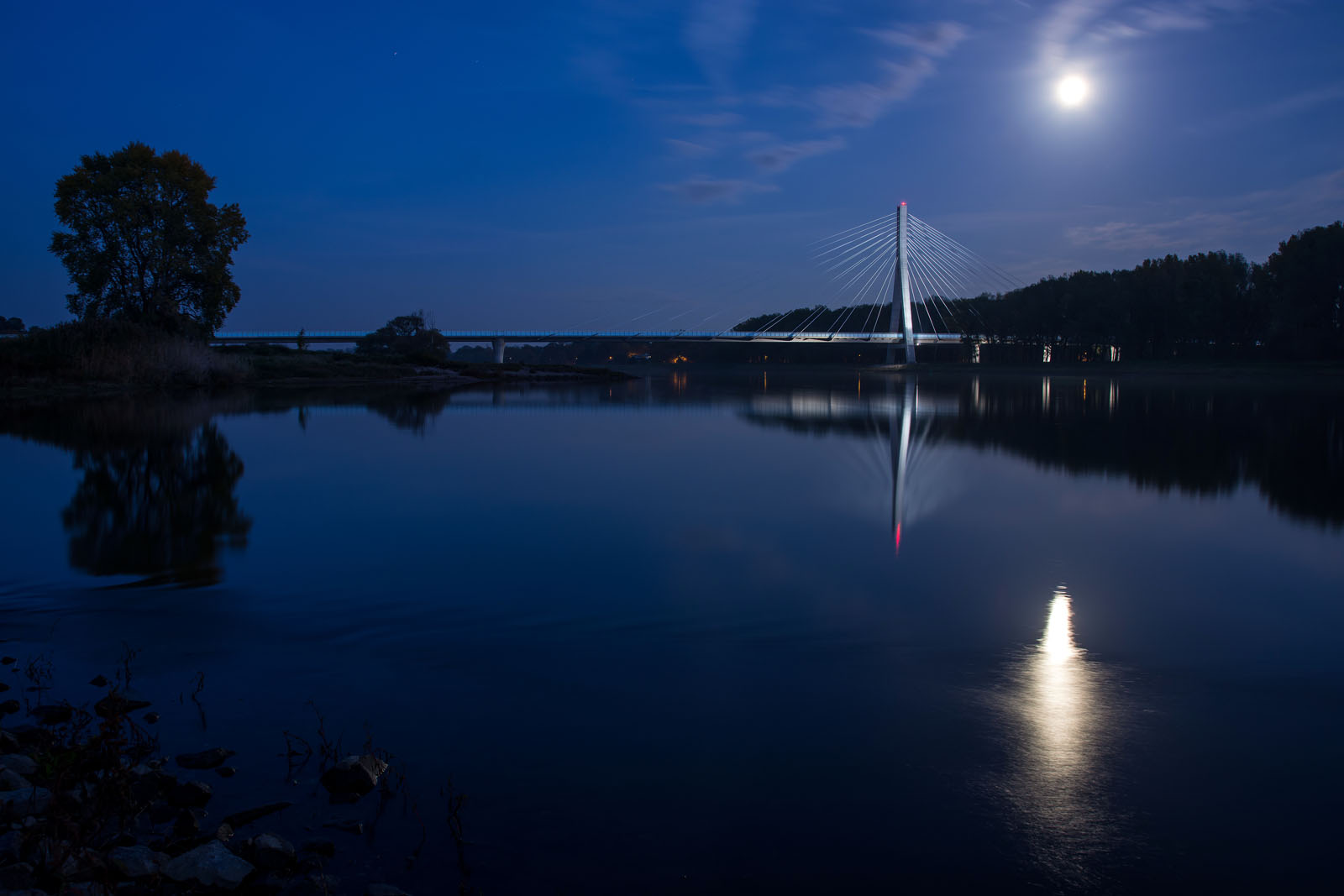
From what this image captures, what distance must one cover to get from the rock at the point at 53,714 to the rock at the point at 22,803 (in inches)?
33.3

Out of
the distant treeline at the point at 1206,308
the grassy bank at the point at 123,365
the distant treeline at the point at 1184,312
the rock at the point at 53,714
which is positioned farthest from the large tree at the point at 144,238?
the distant treeline at the point at 1206,308

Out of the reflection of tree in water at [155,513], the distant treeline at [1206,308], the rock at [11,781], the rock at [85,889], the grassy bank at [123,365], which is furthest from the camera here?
the distant treeline at [1206,308]

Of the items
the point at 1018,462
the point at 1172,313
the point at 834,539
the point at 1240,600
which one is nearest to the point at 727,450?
the point at 1018,462

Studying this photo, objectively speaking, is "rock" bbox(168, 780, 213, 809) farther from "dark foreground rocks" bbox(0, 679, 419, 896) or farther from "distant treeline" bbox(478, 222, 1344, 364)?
"distant treeline" bbox(478, 222, 1344, 364)

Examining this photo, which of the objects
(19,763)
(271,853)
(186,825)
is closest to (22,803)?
(19,763)

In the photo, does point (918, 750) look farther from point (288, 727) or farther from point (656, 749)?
point (288, 727)

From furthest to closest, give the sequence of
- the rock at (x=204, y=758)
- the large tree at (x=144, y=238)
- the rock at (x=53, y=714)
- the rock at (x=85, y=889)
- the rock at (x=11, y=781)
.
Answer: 1. the large tree at (x=144, y=238)
2. the rock at (x=53, y=714)
3. the rock at (x=204, y=758)
4. the rock at (x=11, y=781)
5. the rock at (x=85, y=889)

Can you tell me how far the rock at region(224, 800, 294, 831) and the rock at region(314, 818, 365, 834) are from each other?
21 cm

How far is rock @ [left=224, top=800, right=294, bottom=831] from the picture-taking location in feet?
10.3

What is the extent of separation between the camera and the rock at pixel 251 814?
10.3 ft

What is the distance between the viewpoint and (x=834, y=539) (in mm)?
7844

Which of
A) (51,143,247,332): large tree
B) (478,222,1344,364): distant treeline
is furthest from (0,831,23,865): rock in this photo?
(478,222,1344,364): distant treeline

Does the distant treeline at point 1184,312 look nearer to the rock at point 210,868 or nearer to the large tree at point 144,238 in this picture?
the large tree at point 144,238

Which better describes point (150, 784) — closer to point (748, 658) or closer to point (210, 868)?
point (210, 868)
